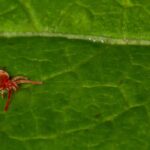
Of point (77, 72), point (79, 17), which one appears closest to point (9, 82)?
point (77, 72)

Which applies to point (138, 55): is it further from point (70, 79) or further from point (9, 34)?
point (9, 34)

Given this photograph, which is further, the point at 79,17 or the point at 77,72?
the point at 79,17

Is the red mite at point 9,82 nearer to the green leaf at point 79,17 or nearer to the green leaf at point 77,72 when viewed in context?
the green leaf at point 77,72

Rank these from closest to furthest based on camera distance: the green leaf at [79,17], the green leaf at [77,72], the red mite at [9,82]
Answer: the green leaf at [77,72] → the red mite at [9,82] → the green leaf at [79,17]

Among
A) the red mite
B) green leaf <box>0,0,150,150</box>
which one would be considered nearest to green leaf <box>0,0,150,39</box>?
green leaf <box>0,0,150,150</box>

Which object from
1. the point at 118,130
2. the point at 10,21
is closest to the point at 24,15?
the point at 10,21

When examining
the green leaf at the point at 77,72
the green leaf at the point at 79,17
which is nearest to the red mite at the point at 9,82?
the green leaf at the point at 77,72

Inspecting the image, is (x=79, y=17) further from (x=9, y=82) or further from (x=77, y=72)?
(x=9, y=82)

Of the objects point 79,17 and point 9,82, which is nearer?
point 9,82
